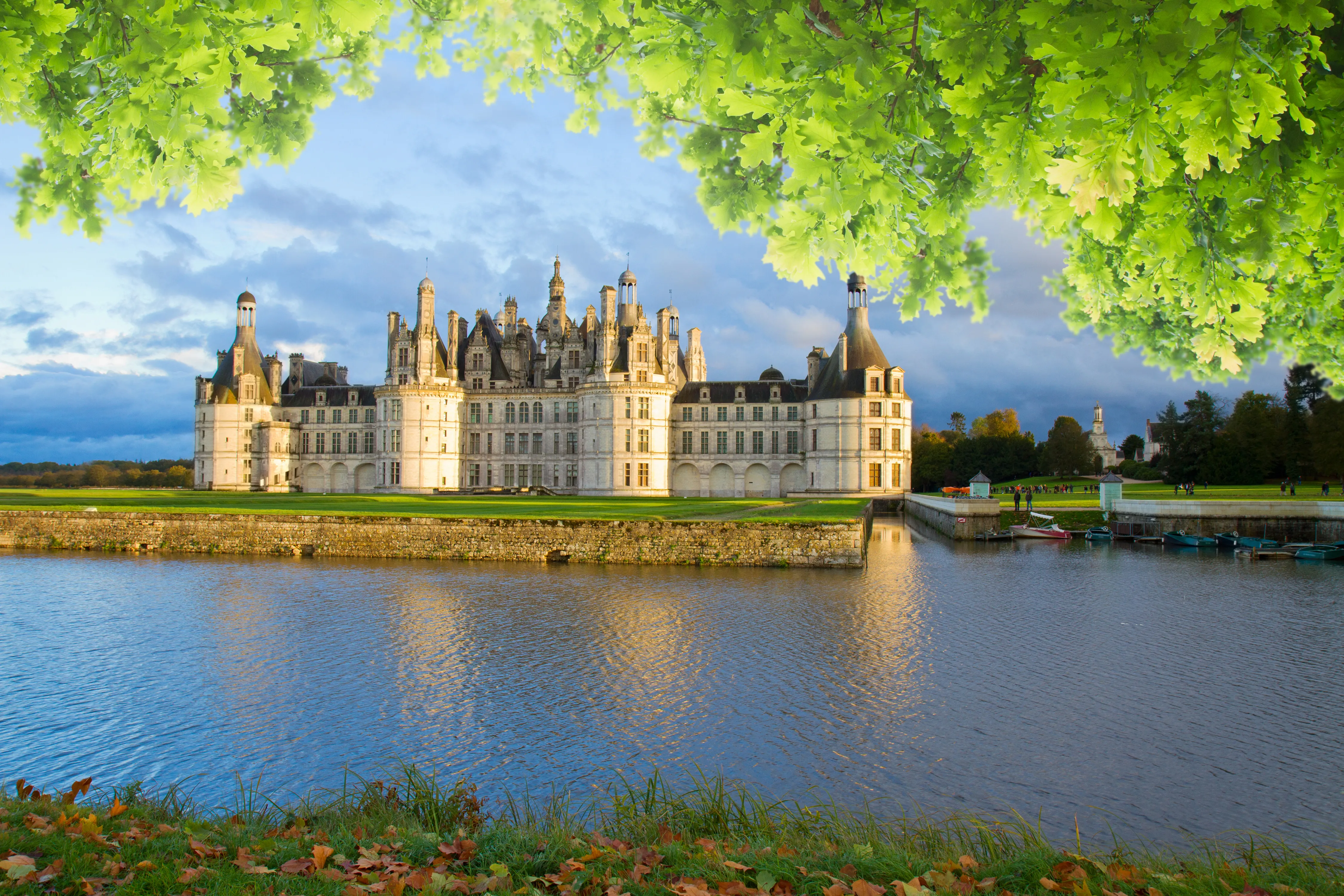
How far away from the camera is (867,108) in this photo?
4.15m

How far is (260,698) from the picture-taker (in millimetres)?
11664

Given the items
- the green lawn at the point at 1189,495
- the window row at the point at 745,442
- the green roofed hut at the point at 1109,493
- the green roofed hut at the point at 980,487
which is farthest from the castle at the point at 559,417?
the green roofed hut at the point at 1109,493

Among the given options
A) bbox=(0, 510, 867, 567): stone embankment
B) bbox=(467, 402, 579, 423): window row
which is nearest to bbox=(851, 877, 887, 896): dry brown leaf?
bbox=(0, 510, 867, 567): stone embankment

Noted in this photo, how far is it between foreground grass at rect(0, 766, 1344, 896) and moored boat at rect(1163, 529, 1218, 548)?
32.8m

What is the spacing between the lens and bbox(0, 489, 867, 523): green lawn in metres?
32.8

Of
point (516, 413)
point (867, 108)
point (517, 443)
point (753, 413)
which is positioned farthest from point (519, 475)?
point (867, 108)

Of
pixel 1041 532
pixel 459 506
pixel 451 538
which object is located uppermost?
pixel 459 506

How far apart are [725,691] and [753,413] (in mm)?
53432

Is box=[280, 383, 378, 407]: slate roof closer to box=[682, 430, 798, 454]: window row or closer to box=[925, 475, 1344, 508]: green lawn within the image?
box=[682, 430, 798, 454]: window row

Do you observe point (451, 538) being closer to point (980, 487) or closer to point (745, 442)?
point (980, 487)

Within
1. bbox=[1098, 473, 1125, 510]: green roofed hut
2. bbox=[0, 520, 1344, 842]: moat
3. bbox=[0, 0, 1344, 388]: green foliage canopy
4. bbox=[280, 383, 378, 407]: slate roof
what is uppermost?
bbox=[280, 383, 378, 407]: slate roof

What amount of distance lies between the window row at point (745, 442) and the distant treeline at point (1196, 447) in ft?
106

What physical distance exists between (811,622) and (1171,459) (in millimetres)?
72986

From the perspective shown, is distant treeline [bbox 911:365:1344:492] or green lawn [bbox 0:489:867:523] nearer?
green lawn [bbox 0:489:867:523]
